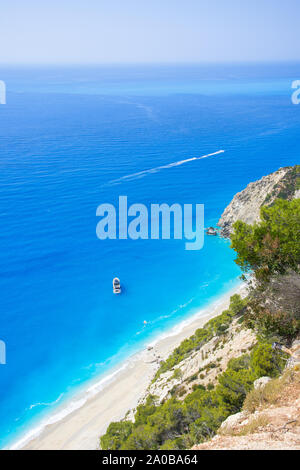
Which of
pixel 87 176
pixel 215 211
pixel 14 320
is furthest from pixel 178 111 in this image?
pixel 14 320

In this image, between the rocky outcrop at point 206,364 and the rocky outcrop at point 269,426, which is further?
the rocky outcrop at point 206,364

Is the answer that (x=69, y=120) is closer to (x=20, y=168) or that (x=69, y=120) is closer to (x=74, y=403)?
(x=20, y=168)

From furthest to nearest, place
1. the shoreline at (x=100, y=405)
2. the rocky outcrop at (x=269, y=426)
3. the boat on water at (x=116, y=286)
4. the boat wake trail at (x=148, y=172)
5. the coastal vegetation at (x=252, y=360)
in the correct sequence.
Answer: the boat wake trail at (x=148, y=172)
the boat on water at (x=116, y=286)
the shoreline at (x=100, y=405)
the coastal vegetation at (x=252, y=360)
the rocky outcrop at (x=269, y=426)

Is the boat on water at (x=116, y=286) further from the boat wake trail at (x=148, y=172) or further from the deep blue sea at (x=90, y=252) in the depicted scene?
the boat wake trail at (x=148, y=172)

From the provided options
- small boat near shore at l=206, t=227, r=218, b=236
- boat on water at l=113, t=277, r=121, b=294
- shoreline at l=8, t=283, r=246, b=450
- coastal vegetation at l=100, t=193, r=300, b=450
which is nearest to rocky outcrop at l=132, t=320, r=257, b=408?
coastal vegetation at l=100, t=193, r=300, b=450

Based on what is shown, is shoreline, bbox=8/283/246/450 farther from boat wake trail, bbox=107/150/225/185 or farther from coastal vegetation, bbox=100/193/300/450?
boat wake trail, bbox=107/150/225/185

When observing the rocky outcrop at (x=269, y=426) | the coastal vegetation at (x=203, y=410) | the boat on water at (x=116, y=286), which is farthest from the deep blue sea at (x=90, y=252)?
the rocky outcrop at (x=269, y=426)

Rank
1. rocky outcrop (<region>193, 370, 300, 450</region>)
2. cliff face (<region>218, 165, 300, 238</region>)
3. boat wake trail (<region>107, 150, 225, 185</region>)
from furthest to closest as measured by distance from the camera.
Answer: boat wake trail (<region>107, 150, 225, 185</region>), cliff face (<region>218, 165, 300, 238</region>), rocky outcrop (<region>193, 370, 300, 450</region>)
